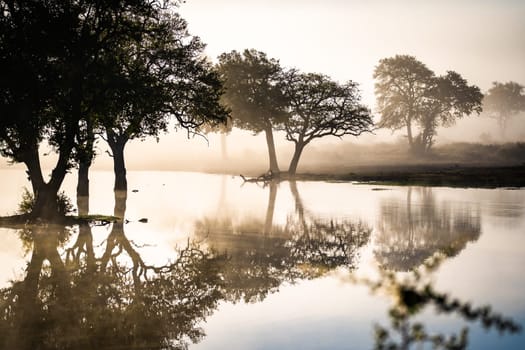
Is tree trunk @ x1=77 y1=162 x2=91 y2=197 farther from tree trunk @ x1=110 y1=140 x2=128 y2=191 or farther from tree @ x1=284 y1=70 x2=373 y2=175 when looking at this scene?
tree @ x1=284 y1=70 x2=373 y2=175

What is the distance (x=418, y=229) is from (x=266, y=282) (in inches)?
484

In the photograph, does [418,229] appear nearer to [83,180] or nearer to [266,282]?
[266,282]

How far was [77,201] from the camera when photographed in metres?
38.5

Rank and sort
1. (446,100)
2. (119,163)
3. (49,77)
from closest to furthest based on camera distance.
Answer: (49,77)
(119,163)
(446,100)

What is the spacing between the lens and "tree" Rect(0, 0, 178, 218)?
24.2 meters

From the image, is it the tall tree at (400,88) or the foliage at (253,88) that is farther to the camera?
the tall tree at (400,88)

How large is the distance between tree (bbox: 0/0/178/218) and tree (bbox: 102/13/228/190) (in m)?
1.60

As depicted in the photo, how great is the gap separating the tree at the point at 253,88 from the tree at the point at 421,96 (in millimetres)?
36012

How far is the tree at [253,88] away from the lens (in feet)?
238

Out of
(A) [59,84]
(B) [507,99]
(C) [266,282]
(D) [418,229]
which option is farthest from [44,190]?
(B) [507,99]

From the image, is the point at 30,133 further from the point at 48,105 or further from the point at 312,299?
the point at 312,299

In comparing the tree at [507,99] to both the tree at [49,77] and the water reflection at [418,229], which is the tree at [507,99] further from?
the tree at [49,77]

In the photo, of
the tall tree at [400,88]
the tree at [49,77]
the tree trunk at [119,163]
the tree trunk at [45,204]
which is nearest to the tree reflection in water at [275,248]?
the tree trunk at [45,204]

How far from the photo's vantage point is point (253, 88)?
73750 mm
